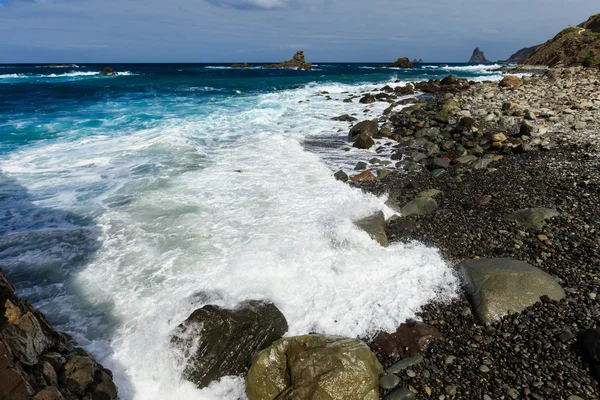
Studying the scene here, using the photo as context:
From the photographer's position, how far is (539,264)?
17.8 ft

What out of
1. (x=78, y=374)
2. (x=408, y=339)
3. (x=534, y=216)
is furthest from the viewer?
(x=534, y=216)

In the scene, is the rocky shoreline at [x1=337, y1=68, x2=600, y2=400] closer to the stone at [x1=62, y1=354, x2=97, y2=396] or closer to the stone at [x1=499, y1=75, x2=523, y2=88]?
the stone at [x1=62, y1=354, x2=97, y2=396]

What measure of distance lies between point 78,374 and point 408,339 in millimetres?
3647

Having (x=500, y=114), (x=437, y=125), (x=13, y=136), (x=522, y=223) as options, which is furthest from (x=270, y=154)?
(x=13, y=136)

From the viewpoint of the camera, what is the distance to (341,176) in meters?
9.96

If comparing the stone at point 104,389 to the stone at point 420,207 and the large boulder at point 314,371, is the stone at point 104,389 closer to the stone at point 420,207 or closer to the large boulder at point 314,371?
the large boulder at point 314,371

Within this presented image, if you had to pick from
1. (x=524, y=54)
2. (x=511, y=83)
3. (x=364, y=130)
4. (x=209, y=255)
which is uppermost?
(x=524, y=54)

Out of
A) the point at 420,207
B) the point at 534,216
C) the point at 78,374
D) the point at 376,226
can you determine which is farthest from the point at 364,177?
the point at 78,374

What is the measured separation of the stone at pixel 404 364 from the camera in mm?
4008

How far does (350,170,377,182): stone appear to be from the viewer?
9.73 meters

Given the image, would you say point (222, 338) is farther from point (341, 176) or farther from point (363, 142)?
point (363, 142)

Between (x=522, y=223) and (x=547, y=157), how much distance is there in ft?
14.0

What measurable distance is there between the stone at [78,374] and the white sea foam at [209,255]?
23.6 inches

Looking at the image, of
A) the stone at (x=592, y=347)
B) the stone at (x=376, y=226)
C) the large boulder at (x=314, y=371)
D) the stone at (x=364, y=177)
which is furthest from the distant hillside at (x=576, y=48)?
the large boulder at (x=314, y=371)
